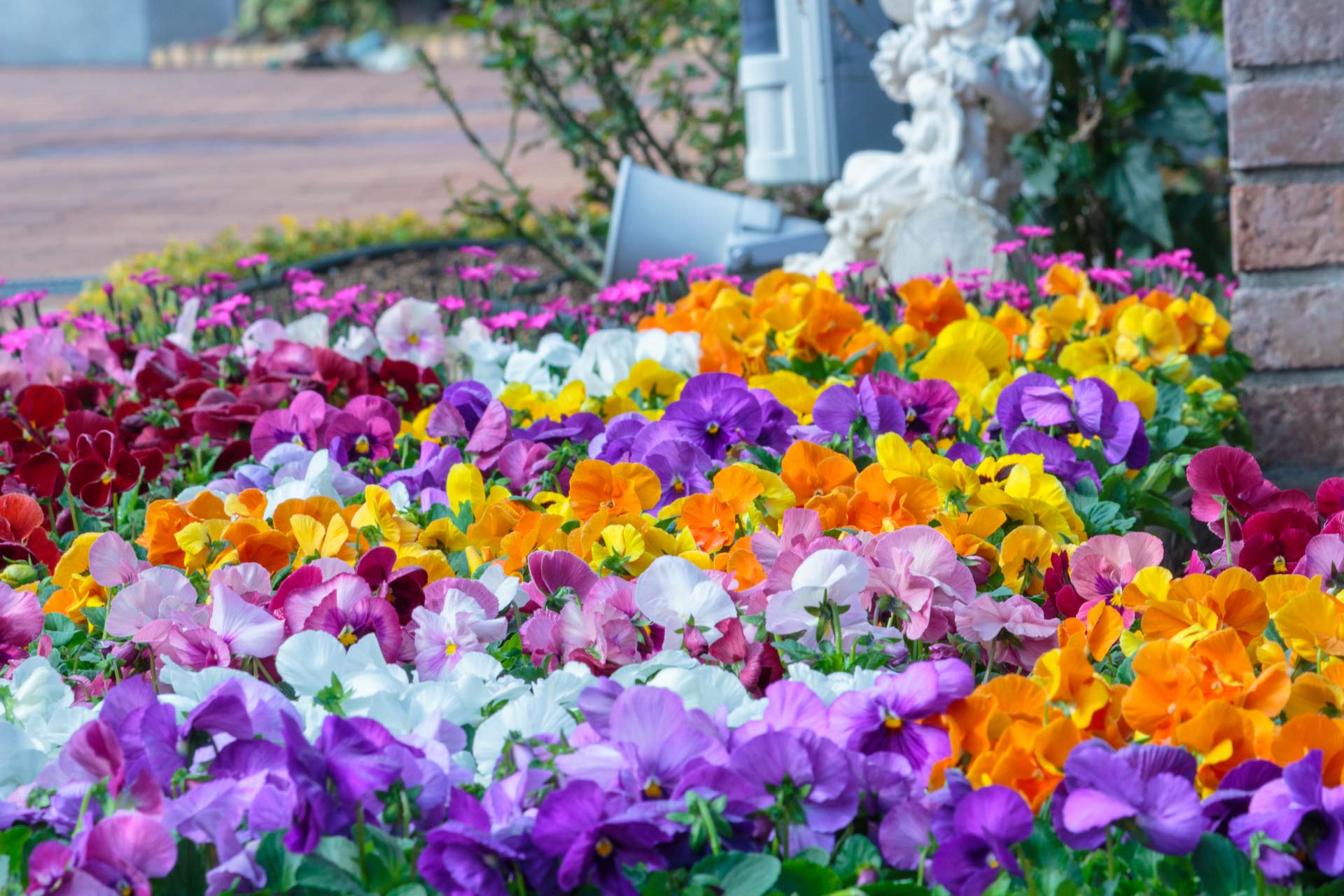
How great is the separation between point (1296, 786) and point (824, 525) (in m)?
0.54

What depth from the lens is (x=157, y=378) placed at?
1.99 meters

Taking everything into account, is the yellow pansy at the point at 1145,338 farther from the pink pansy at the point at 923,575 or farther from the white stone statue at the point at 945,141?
the white stone statue at the point at 945,141

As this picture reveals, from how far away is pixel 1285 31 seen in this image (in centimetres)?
191

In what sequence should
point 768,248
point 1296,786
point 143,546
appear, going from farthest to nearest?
point 768,248 < point 143,546 < point 1296,786

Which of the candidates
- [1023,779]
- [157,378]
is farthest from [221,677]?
[157,378]

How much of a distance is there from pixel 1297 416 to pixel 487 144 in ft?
33.4

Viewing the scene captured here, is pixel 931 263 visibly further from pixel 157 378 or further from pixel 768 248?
pixel 157 378

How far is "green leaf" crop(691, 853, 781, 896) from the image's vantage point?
75 cm

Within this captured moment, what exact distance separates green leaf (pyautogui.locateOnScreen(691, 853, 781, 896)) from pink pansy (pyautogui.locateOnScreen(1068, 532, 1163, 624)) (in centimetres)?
44

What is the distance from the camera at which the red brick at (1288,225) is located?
1945mm

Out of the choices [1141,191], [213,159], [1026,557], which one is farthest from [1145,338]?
[213,159]

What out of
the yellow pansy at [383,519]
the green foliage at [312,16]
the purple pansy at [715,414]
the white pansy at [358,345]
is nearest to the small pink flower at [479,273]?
the white pansy at [358,345]

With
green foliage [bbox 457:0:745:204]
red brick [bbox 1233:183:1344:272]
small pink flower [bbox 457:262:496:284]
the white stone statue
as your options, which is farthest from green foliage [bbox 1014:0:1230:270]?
red brick [bbox 1233:183:1344:272]

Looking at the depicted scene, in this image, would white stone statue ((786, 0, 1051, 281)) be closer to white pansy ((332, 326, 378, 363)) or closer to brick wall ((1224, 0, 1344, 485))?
brick wall ((1224, 0, 1344, 485))
